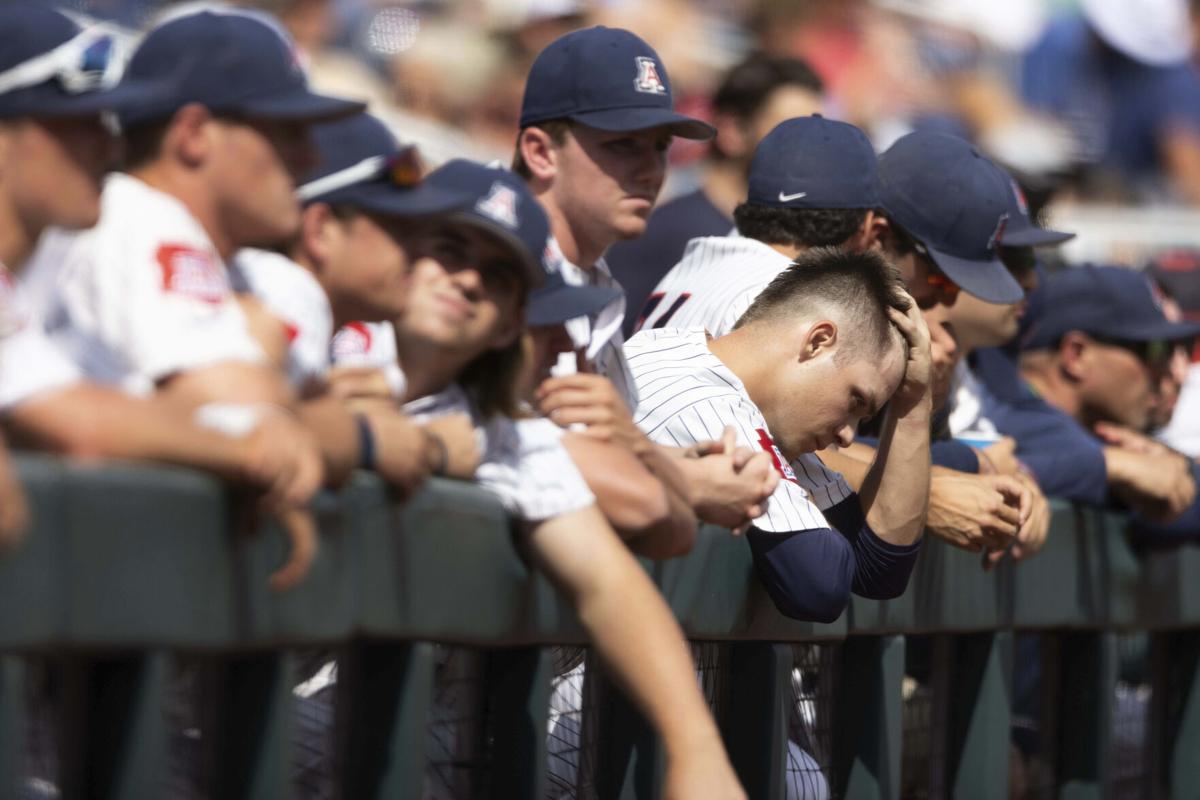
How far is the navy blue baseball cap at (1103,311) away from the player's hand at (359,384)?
11.5 ft

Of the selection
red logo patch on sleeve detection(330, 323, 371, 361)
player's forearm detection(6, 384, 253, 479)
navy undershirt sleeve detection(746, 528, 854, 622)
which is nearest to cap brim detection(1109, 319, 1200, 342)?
navy undershirt sleeve detection(746, 528, 854, 622)

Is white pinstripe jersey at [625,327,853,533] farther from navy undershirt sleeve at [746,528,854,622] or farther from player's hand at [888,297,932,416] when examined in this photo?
player's hand at [888,297,932,416]

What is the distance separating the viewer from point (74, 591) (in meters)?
1.99

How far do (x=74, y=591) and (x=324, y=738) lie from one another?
29.3 inches

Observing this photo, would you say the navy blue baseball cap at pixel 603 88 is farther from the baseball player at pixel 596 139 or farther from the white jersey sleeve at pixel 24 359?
the white jersey sleeve at pixel 24 359

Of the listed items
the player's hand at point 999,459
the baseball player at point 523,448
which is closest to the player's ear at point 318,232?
the baseball player at point 523,448

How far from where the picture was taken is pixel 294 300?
2877 mm

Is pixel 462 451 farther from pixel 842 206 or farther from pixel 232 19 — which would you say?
pixel 842 206

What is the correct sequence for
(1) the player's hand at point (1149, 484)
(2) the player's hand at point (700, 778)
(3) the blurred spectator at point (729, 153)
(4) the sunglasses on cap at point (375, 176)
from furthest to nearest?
(3) the blurred spectator at point (729, 153) < (1) the player's hand at point (1149, 484) < (4) the sunglasses on cap at point (375, 176) < (2) the player's hand at point (700, 778)

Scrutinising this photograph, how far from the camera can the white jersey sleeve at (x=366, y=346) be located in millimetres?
3118

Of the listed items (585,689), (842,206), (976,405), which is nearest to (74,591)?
(585,689)

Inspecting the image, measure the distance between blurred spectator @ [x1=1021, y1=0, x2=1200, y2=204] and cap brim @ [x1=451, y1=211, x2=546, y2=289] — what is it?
9514 mm

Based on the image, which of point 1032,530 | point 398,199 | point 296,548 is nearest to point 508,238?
point 398,199

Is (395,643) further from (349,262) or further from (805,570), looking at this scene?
(805,570)
